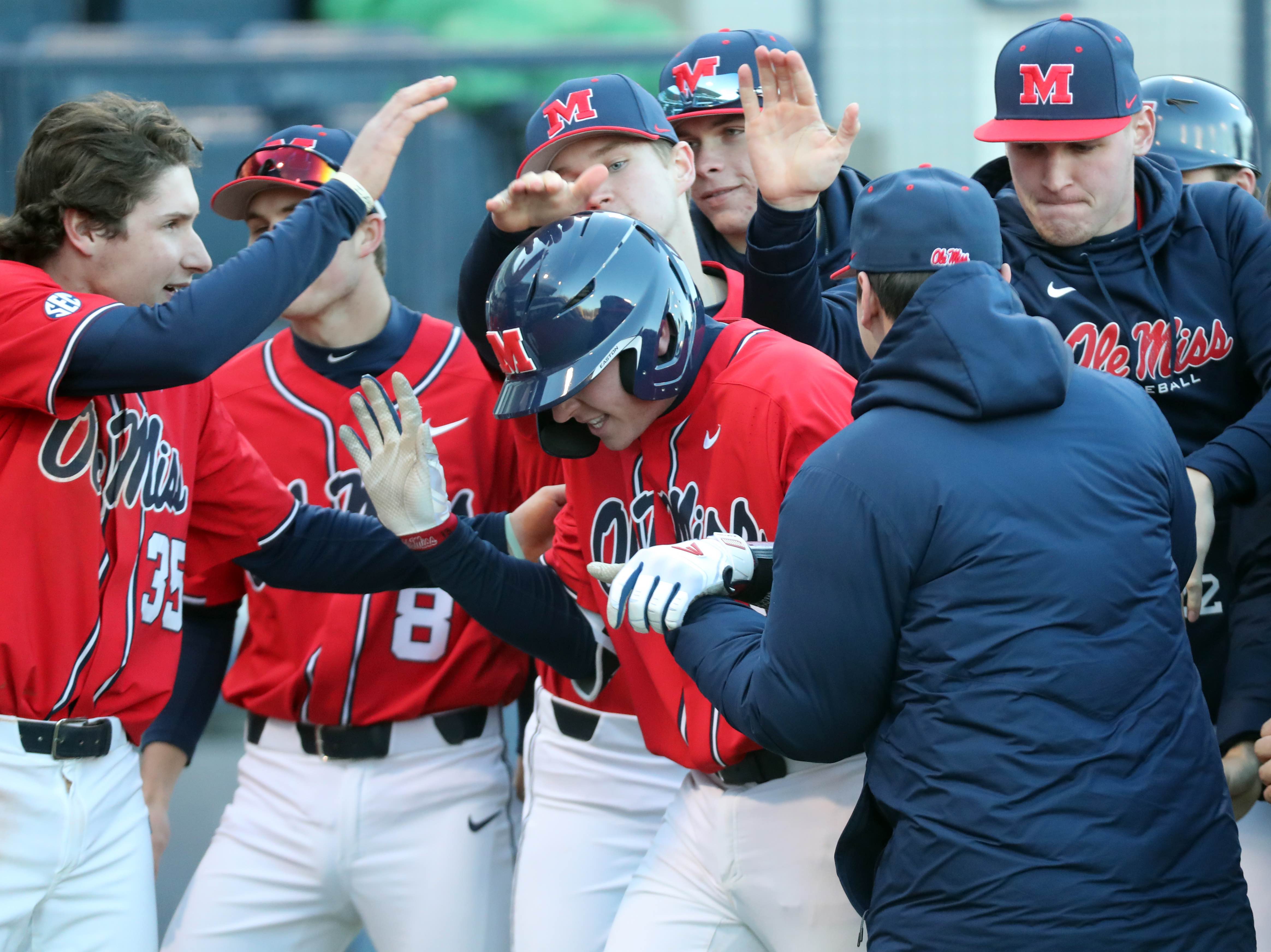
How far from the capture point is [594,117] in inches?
117

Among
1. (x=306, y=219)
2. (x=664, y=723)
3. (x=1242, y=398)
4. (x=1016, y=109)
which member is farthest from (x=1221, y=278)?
(x=306, y=219)

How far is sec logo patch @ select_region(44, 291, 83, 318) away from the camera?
8.05 feet

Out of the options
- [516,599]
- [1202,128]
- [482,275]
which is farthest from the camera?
[1202,128]

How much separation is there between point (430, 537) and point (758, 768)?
0.74m

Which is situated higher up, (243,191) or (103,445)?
(243,191)

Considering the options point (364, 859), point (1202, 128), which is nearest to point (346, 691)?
point (364, 859)

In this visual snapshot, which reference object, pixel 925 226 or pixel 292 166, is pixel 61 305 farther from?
pixel 925 226

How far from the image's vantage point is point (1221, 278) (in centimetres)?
280

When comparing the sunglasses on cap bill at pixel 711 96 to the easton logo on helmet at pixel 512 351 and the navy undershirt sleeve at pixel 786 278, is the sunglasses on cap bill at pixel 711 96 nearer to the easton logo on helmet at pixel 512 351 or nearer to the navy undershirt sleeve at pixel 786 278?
the navy undershirt sleeve at pixel 786 278

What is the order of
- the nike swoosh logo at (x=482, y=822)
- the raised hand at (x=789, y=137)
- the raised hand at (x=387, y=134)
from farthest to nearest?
the nike swoosh logo at (x=482, y=822) < the raised hand at (x=387, y=134) < the raised hand at (x=789, y=137)

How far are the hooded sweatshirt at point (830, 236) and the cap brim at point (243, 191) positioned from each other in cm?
100

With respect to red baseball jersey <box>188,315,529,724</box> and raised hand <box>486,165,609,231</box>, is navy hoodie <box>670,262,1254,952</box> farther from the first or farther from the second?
red baseball jersey <box>188,315,529,724</box>

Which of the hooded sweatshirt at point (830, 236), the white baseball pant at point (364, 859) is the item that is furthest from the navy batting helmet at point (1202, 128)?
the white baseball pant at point (364, 859)

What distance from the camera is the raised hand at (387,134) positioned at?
2.85 meters
